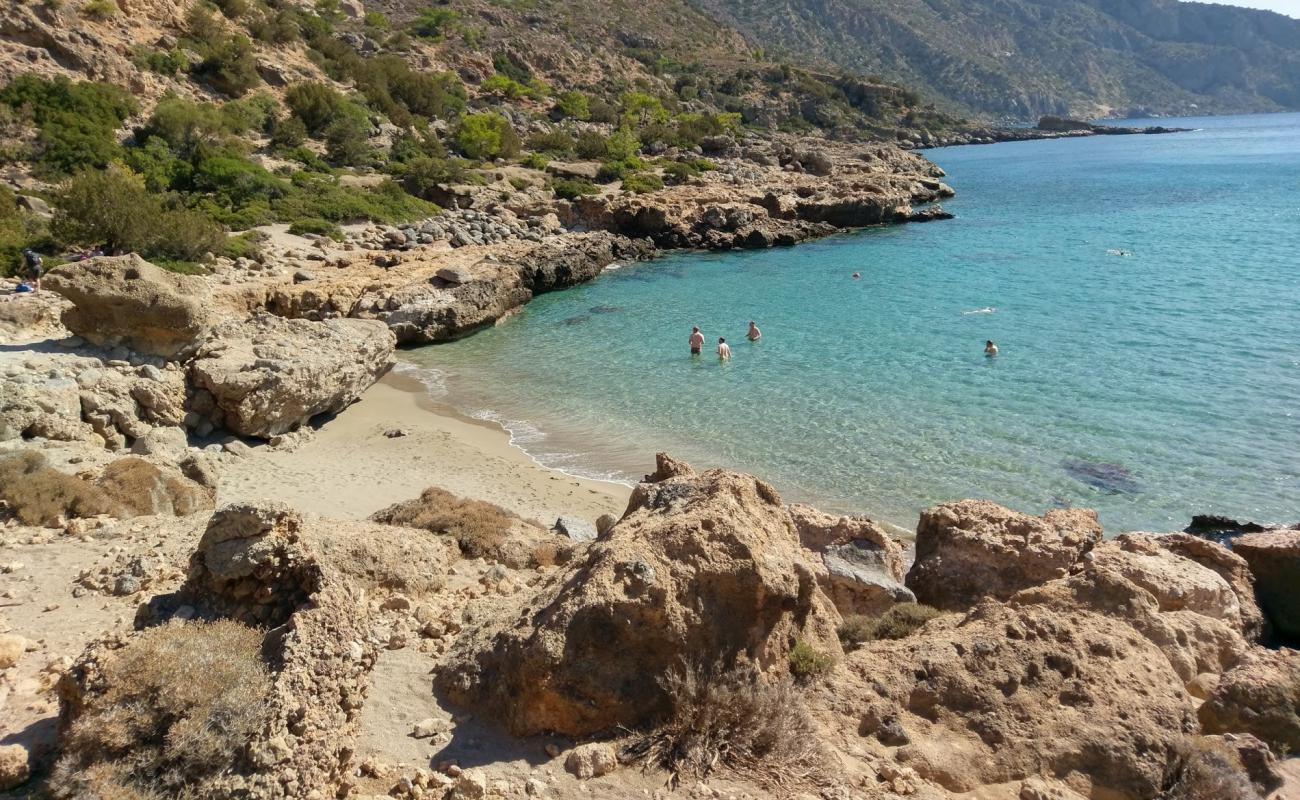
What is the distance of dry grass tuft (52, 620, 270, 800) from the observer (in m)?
3.47

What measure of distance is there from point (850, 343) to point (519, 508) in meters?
11.9

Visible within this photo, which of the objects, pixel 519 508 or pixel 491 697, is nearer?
pixel 491 697

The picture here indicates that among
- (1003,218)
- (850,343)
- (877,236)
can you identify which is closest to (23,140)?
(850,343)

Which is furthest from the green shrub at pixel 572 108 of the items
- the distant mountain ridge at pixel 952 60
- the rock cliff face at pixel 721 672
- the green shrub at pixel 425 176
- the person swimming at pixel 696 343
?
the distant mountain ridge at pixel 952 60

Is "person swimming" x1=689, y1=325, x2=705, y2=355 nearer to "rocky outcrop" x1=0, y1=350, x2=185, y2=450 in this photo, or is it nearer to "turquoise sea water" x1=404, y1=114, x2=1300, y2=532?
"turquoise sea water" x1=404, y1=114, x2=1300, y2=532

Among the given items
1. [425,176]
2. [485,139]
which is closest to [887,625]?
[425,176]

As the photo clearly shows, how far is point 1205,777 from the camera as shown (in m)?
4.26

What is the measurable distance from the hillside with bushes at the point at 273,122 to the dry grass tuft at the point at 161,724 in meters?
18.4

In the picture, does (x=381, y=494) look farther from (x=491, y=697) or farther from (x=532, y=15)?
(x=532, y=15)

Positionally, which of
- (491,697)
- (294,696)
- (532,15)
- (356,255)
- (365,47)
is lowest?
(491,697)

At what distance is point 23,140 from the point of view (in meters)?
25.5

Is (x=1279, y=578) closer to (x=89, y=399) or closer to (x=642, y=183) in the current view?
(x=89, y=399)

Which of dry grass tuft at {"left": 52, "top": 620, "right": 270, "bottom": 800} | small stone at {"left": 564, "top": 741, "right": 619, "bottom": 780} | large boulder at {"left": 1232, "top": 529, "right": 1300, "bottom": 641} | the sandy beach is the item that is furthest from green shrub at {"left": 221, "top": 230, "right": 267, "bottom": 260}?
large boulder at {"left": 1232, "top": 529, "right": 1300, "bottom": 641}

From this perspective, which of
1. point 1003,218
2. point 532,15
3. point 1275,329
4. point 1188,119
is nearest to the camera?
point 1275,329
